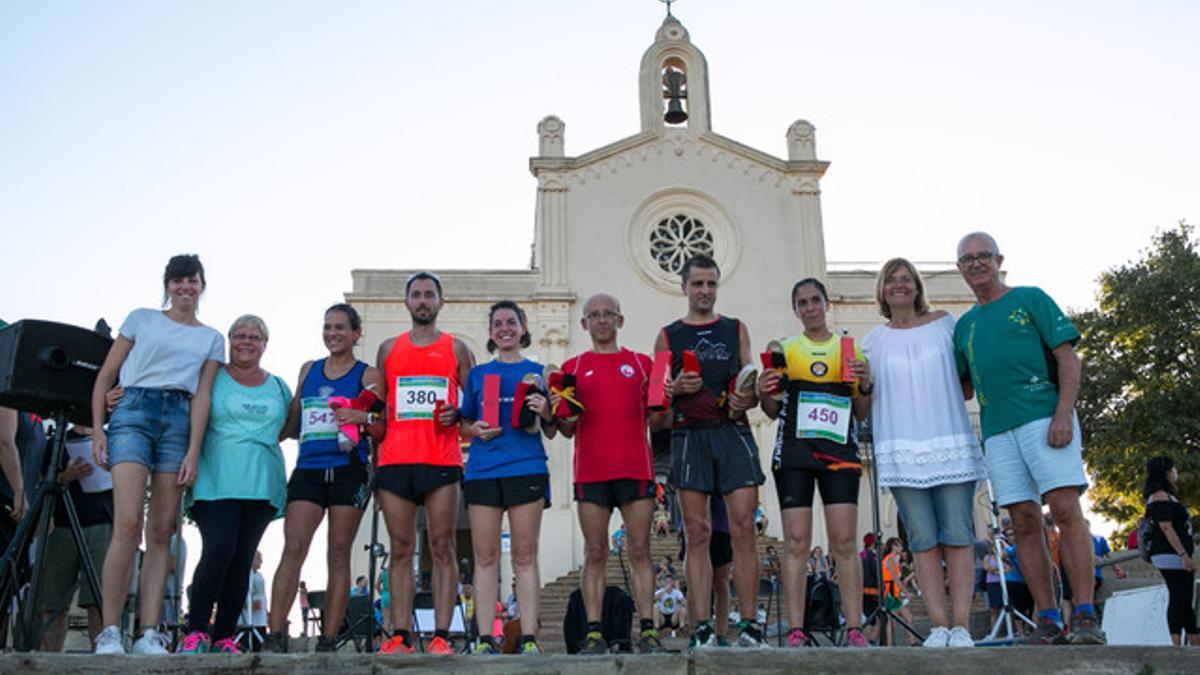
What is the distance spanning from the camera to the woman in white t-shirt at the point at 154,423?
5.76 m

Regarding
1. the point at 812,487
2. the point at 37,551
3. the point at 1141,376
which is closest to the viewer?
the point at 37,551


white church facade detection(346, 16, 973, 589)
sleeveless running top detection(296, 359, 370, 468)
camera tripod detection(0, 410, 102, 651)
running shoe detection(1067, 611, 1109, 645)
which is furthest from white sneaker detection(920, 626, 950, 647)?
white church facade detection(346, 16, 973, 589)

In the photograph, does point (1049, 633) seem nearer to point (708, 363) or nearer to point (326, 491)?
point (708, 363)

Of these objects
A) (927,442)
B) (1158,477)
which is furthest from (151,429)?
(1158,477)

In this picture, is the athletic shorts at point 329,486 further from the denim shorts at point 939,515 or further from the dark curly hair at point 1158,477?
the dark curly hair at point 1158,477

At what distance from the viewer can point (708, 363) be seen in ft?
22.0

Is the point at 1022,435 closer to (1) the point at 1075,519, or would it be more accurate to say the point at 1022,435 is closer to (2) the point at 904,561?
(1) the point at 1075,519

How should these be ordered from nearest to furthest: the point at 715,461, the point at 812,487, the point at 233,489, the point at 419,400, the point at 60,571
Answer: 1. the point at 233,489
2. the point at 812,487
3. the point at 715,461
4. the point at 419,400
5. the point at 60,571

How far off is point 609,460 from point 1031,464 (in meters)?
2.35

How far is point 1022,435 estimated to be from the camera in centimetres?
575

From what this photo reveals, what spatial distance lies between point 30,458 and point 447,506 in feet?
9.98

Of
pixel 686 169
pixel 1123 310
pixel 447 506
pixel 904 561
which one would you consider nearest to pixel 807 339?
pixel 447 506

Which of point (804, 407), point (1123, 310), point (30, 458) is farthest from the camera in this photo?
point (1123, 310)

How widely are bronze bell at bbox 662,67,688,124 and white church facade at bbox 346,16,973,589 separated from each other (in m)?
0.06
